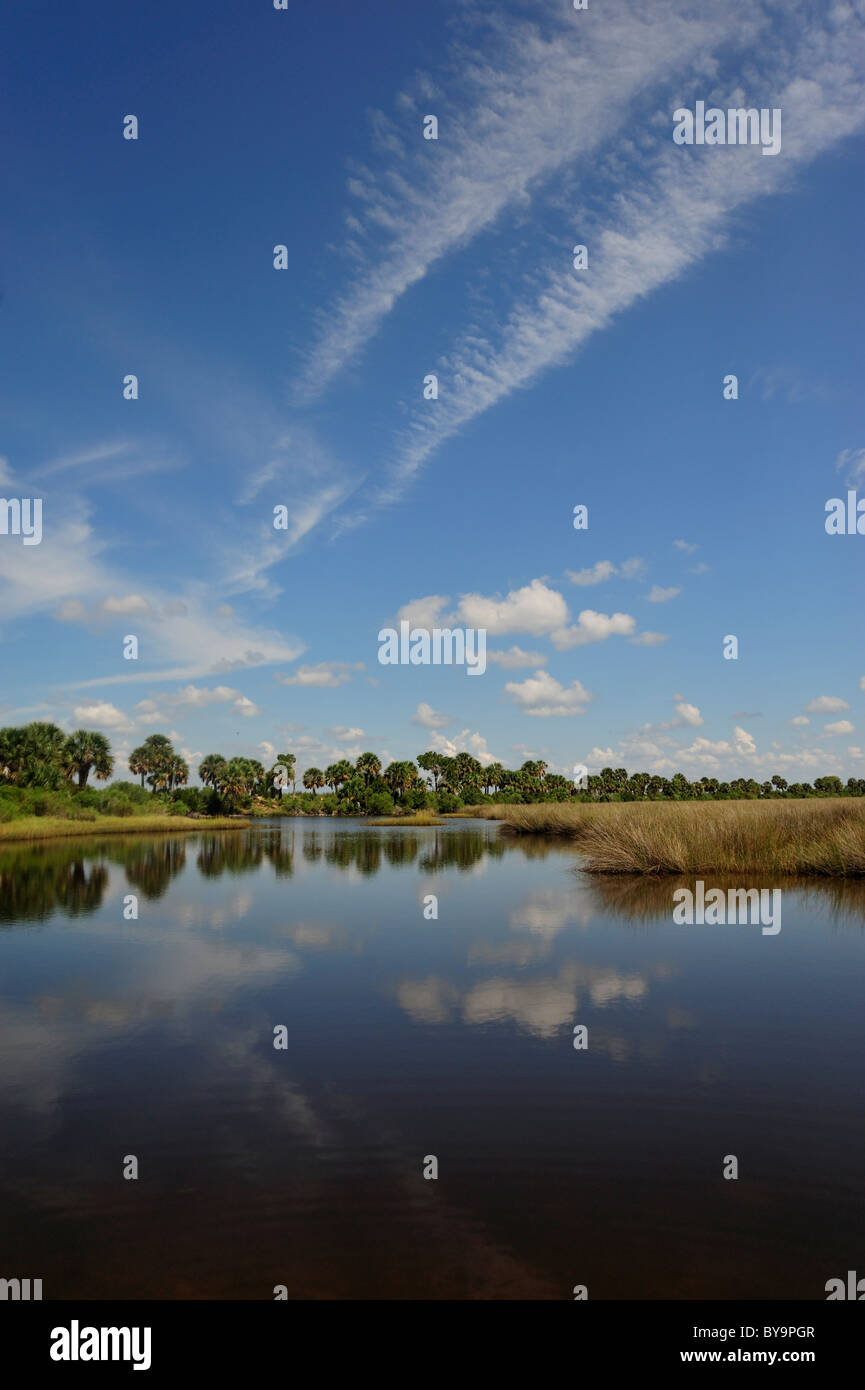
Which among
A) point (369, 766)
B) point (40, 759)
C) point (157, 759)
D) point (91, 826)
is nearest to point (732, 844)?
point (91, 826)

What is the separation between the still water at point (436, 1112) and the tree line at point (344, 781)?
179ft

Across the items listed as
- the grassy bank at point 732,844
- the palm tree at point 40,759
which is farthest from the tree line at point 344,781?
the grassy bank at point 732,844

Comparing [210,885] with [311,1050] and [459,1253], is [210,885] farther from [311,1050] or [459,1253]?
[459,1253]

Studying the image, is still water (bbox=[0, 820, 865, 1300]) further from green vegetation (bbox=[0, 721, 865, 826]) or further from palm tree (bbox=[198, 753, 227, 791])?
palm tree (bbox=[198, 753, 227, 791])

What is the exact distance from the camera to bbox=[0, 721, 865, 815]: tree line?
64.1 m

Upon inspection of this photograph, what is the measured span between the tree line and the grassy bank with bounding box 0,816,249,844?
23.1ft

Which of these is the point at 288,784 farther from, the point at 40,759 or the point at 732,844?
the point at 732,844

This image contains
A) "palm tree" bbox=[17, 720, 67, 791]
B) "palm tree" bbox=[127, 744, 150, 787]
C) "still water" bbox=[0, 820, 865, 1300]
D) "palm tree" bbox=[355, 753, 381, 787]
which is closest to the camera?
"still water" bbox=[0, 820, 865, 1300]

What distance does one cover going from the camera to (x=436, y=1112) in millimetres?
6891

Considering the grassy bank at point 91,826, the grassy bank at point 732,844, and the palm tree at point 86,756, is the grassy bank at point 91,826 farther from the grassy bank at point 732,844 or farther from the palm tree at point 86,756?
the grassy bank at point 732,844

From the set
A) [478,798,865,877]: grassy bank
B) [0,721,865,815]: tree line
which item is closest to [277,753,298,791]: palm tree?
[0,721,865,815]: tree line
